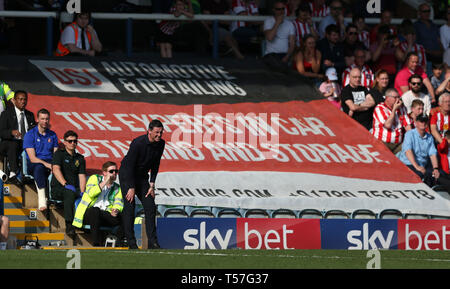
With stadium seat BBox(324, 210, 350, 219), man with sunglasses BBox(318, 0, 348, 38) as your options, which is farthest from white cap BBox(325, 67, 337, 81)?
stadium seat BBox(324, 210, 350, 219)

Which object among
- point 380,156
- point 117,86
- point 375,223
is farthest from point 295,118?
point 375,223

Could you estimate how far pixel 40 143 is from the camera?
1620 centimetres

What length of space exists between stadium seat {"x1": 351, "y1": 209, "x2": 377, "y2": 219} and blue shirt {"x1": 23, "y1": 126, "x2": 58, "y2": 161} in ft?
15.1

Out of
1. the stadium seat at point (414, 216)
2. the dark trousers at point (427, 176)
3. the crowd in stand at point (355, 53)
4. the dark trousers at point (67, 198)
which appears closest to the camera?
the dark trousers at point (67, 198)

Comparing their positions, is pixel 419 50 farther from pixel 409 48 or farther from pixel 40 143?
pixel 40 143

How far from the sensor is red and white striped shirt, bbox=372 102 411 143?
1908cm

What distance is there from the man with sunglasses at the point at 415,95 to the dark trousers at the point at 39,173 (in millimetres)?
7090

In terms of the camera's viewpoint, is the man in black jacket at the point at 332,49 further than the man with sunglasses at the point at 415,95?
Yes

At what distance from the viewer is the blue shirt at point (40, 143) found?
636 inches

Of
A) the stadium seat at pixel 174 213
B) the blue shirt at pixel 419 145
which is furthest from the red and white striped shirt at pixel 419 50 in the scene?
the stadium seat at pixel 174 213

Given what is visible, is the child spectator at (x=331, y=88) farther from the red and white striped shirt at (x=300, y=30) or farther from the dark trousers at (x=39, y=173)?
the dark trousers at (x=39, y=173)

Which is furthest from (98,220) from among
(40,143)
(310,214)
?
(310,214)

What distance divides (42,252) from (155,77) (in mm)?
8015

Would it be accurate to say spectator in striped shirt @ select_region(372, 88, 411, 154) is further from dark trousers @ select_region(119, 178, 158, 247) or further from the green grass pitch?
the green grass pitch
